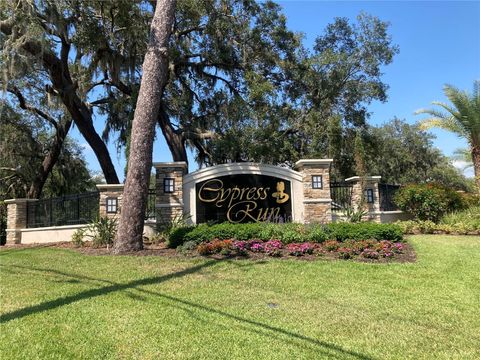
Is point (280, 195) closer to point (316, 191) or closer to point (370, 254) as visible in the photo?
point (316, 191)

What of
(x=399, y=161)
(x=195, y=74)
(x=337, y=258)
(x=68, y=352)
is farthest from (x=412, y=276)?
(x=399, y=161)

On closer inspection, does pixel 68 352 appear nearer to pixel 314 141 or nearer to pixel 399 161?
pixel 314 141

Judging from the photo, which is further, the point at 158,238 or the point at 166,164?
the point at 166,164

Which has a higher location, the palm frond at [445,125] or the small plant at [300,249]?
the palm frond at [445,125]

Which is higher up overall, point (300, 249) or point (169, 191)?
point (169, 191)

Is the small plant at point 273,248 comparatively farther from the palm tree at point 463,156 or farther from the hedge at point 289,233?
the palm tree at point 463,156

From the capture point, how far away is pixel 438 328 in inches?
189

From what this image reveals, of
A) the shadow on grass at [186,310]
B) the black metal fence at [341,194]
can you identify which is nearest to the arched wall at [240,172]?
the black metal fence at [341,194]

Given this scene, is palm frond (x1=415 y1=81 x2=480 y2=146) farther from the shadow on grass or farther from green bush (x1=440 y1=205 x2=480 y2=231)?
the shadow on grass

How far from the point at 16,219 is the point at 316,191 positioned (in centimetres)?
1046

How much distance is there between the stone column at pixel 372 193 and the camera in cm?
1393

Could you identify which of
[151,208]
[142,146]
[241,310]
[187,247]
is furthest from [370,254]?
[151,208]

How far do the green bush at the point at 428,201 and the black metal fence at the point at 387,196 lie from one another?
392 mm

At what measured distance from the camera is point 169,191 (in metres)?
12.6
